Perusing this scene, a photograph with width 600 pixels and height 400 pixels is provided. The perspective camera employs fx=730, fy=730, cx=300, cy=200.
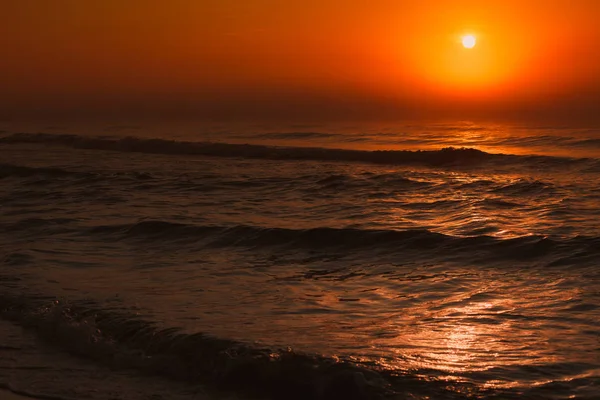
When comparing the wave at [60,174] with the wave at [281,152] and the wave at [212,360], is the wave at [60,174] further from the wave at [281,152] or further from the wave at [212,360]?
the wave at [212,360]

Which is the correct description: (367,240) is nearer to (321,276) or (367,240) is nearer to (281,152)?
(321,276)

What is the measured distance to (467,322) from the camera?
733cm

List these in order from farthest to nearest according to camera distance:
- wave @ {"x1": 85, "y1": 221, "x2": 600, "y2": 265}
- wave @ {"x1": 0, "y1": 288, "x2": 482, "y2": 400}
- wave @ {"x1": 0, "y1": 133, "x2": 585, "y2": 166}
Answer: wave @ {"x1": 0, "y1": 133, "x2": 585, "y2": 166}
wave @ {"x1": 85, "y1": 221, "x2": 600, "y2": 265}
wave @ {"x1": 0, "y1": 288, "x2": 482, "y2": 400}

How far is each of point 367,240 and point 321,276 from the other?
8.02 feet

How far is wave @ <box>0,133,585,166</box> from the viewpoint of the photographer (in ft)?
79.4

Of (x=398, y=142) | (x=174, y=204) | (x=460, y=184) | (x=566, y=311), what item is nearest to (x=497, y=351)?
(x=566, y=311)

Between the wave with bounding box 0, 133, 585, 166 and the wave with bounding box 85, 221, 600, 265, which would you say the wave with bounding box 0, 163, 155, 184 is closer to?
the wave with bounding box 0, 133, 585, 166

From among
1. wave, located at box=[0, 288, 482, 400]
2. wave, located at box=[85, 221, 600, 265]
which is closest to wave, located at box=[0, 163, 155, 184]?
wave, located at box=[85, 221, 600, 265]

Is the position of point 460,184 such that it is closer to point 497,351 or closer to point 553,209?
point 553,209

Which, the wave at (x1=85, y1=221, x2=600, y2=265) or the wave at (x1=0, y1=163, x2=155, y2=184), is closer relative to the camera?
the wave at (x1=85, y1=221, x2=600, y2=265)

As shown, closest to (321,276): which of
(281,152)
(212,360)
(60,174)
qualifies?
(212,360)

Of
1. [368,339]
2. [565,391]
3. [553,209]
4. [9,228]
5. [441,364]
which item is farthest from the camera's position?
[553,209]

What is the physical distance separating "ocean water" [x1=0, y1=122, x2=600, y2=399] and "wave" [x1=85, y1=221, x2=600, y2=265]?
2.0 inches

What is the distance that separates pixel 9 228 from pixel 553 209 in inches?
406
